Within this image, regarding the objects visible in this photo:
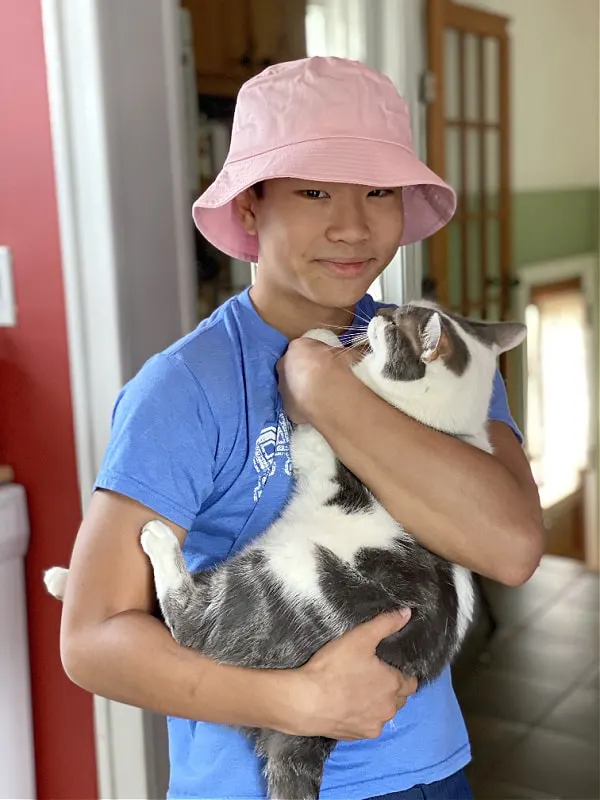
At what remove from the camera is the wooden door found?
11.0 feet

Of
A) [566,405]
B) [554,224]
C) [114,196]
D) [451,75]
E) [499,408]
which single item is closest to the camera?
[499,408]

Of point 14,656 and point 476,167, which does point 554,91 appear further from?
point 14,656

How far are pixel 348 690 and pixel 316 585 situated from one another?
0.13 m

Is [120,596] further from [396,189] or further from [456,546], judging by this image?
[396,189]

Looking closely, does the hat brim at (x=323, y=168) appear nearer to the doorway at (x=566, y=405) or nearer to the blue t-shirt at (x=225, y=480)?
the blue t-shirt at (x=225, y=480)

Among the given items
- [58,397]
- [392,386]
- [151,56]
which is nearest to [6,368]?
[58,397]

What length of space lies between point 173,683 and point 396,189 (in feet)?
2.12

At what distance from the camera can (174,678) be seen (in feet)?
2.93

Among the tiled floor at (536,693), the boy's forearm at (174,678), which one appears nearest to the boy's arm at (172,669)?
the boy's forearm at (174,678)

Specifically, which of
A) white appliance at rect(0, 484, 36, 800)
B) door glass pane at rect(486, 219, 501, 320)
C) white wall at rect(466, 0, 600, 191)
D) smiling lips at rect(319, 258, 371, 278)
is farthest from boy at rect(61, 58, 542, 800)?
white wall at rect(466, 0, 600, 191)

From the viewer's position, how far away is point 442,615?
3.36 ft

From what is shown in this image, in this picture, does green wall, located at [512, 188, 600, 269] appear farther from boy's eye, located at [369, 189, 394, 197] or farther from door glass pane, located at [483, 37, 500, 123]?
boy's eye, located at [369, 189, 394, 197]

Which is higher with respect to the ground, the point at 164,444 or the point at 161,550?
the point at 164,444

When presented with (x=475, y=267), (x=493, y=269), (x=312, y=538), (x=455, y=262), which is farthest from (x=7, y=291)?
(x=493, y=269)
